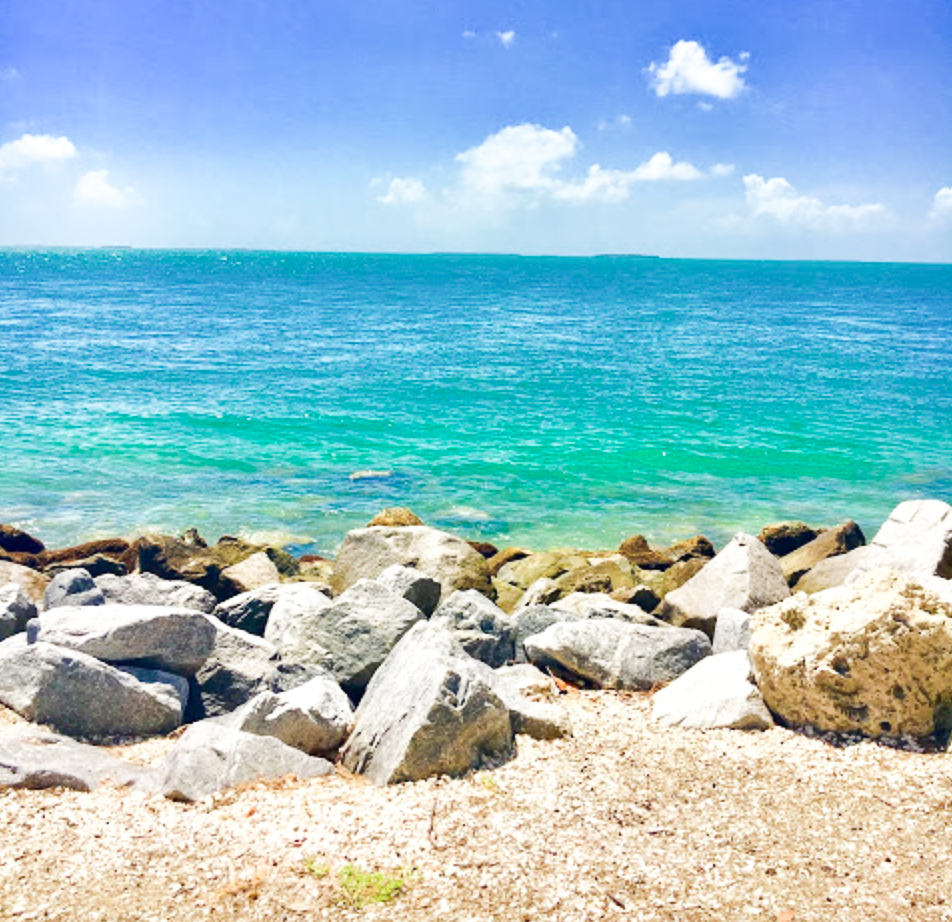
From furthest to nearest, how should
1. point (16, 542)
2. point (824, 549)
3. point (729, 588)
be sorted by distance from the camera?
point (16, 542)
point (824, 549)
point (729, 588)

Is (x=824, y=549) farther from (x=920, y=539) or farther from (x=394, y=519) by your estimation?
(x=394, y=519)

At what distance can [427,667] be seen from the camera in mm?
9227

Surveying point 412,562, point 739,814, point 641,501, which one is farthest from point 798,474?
point 739,814

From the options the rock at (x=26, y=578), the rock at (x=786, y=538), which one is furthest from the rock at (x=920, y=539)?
the rock at (x=26, y=578)

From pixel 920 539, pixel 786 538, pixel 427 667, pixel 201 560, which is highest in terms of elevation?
pixel 920 539

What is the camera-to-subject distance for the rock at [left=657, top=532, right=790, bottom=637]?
13.2m

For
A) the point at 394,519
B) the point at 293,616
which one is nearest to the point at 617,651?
the point at 293,616

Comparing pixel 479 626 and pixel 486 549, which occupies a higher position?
pixel 479 626

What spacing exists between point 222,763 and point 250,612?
4736 mm

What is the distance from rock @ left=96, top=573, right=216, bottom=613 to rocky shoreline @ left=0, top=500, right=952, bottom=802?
0.12ft

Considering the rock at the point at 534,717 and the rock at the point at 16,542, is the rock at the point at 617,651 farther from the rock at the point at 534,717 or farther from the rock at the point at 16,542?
the rock at the point at 16,542

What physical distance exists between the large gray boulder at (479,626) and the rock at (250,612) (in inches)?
96.8

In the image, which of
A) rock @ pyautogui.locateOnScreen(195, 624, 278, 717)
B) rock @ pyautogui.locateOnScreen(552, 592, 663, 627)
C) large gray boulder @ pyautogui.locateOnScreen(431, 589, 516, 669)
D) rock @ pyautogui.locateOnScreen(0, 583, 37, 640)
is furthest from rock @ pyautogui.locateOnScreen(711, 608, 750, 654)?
rock @ pyautogui.locateOnScreen(0, 583, 37, 640)

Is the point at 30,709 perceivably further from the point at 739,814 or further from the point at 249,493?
the point at 249,493
